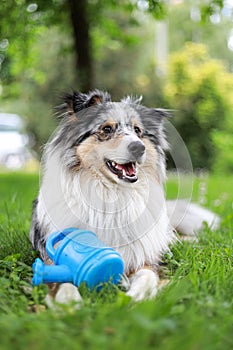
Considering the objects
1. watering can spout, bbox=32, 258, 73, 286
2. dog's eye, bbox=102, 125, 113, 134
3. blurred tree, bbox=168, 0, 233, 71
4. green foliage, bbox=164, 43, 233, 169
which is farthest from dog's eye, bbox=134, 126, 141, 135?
blurred tree, bbox=168, 0, 233, 71

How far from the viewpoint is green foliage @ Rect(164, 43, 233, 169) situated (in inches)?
569

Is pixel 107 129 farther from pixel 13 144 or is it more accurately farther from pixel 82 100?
pixel 13 144

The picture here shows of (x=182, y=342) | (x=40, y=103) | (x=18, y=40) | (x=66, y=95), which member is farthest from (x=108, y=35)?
(x=182, y=342)

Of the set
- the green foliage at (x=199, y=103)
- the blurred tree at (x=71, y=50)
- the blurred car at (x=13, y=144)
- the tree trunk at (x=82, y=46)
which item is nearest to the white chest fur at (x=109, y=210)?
the blurred tree at (x=71, y=50)

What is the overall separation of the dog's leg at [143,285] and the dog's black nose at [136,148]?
2.31ft

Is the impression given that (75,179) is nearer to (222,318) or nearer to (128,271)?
(128,271)

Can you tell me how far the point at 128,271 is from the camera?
300cm

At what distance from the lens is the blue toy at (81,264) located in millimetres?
2605

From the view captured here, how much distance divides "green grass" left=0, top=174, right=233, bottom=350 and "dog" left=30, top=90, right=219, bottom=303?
262 millimetres

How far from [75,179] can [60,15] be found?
841cm

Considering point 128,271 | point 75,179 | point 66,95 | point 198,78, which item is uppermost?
point 198,78

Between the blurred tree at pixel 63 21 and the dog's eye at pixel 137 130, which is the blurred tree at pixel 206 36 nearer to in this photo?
the blurred tree at pixel 63 21

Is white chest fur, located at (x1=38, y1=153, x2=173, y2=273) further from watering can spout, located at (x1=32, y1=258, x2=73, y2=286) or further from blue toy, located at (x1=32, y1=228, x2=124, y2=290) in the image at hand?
watering can spout, located at (x1=32, y1=258, x2=73, y2=286)

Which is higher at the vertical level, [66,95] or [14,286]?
[66,95]
